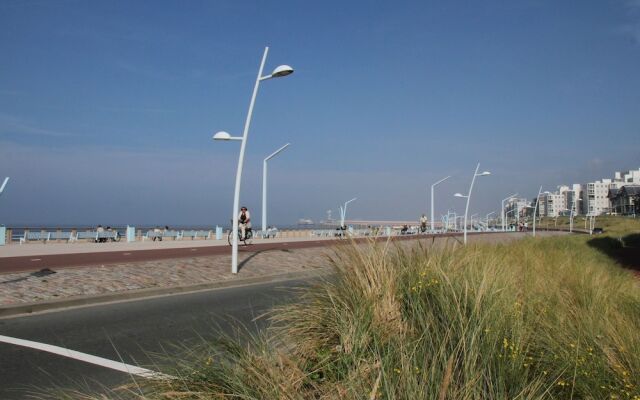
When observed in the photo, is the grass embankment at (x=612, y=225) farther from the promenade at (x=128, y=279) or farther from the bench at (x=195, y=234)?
the promenade at (x=128, y=279)

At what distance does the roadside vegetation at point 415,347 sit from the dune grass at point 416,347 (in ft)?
0.04

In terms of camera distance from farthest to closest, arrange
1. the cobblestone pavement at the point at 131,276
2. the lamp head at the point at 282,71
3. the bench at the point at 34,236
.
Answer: the bench at the point at 34,236 < the lamp head at the point at 282,71 < the cobblestone pavement at the point at 131,276

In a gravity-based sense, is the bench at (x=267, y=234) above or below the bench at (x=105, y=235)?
above

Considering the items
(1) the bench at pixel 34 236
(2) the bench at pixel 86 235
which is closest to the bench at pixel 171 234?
(2) the bench at pixel 86 235

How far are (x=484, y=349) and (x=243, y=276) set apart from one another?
39.2 ft

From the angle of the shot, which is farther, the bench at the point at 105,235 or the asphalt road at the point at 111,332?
the bench at the point at 105,235

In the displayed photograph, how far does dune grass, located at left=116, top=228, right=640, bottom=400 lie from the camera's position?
Answer: 321cm

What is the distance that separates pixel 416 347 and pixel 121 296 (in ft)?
29.8

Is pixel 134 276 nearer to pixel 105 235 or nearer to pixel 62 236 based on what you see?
pixel 62 236

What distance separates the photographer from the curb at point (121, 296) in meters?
9.53

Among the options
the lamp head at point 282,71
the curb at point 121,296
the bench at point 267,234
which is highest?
the lamp head at point 282,71

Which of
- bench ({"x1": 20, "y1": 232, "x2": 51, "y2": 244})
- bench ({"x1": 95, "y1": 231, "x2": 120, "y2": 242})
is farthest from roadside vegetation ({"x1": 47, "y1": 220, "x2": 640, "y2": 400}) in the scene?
bench ({"x1": 95, "y1": 231, "x2": 120, "y2": 242})

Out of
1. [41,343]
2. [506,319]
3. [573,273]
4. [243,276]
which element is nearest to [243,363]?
[506,319]

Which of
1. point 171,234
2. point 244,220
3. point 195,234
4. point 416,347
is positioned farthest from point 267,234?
point 416,347
